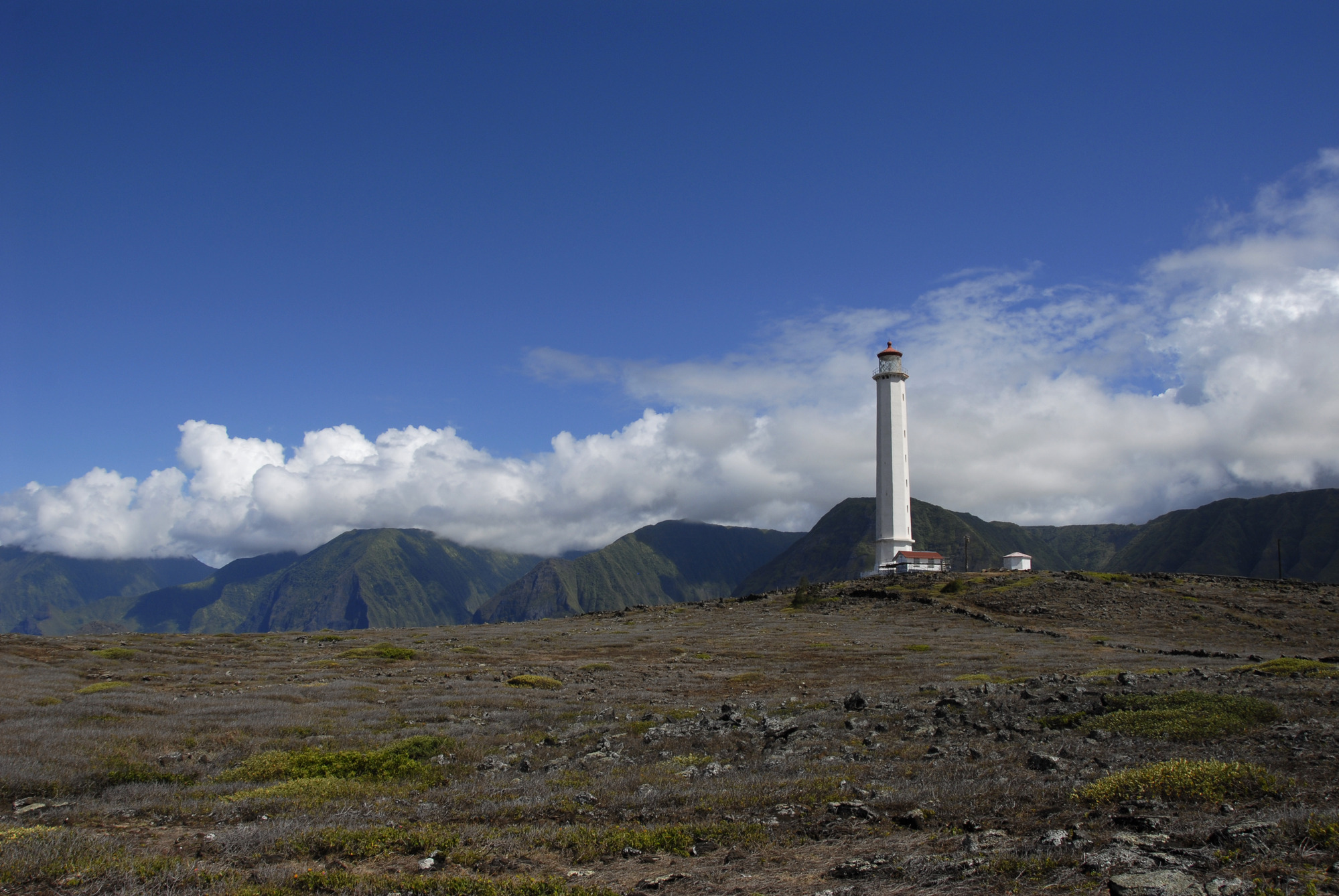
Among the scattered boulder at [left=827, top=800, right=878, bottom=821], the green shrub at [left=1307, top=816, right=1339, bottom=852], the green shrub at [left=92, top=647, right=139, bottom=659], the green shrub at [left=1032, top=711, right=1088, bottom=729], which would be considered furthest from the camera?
the green shrub at [left=92, top=647, right=139, bottom=659]

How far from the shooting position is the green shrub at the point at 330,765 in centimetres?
1569

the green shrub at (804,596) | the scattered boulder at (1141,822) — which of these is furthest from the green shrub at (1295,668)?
the green shrub at (804,596)

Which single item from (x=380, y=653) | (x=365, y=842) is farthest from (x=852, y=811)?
(x=380, y=653)

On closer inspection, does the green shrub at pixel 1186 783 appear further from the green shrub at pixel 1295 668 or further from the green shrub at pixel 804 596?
the green shrub at pixel 804 596

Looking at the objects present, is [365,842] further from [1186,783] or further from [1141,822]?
[1186,783]

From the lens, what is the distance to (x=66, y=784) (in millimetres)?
14164

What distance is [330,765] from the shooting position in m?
16.1

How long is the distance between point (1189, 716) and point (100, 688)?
37460 millimetres

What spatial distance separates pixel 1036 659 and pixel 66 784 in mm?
43914

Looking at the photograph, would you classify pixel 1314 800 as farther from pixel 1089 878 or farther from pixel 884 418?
pixel 884 418

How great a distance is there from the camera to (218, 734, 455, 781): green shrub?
1569 cm

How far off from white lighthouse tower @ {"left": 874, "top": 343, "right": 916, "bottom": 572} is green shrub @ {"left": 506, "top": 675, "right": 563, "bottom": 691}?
3336 inches

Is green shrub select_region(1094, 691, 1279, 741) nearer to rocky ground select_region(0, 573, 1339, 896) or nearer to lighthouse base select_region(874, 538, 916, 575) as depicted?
rocky ground select_region(0, 573, 1339, 896)

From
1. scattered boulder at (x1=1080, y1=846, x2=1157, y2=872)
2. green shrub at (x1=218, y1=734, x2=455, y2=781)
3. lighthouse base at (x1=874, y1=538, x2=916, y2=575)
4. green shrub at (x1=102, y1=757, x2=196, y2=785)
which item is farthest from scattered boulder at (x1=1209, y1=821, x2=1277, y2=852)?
lighthouse base at (x1=874, y1=538, x2=916, y2=575)
